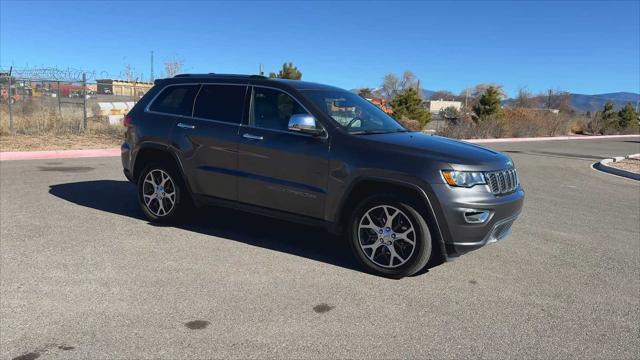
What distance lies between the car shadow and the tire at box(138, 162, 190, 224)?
0.23 meters

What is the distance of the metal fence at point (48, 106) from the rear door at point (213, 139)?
13.9 meters

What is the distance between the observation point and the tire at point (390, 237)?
4473mm

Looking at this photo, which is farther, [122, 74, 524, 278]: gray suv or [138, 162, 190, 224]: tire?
[138, 162, 190, 224]: tire

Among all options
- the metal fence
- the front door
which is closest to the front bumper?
the front door

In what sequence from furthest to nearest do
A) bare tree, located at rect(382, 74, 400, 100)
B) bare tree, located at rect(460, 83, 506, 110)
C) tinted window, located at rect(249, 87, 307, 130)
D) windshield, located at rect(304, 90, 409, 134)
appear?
bare tree, located at rect(382, 74, 400, 100) → bare tree, located at rect(460, 83, 506, 110) → tinted window, located at rect(249, 87, 307, 130) → windshield, located at rect(304, 90, 409, 134)

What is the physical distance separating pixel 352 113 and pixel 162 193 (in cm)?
248

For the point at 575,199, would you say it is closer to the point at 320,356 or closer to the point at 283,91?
the point at 283,91

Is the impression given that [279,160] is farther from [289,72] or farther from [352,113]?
[289,72]

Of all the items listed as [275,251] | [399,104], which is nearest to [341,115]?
[275,251]

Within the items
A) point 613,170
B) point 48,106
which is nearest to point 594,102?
point 613,170

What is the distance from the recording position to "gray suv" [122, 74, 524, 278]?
14.5 ft

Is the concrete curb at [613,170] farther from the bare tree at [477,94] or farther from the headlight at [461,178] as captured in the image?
the bare tree at [477,94]

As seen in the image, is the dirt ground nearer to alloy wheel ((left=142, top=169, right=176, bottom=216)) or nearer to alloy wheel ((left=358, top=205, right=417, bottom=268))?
alloy wheel ((left=142, top=169, right=176, bottom=216))

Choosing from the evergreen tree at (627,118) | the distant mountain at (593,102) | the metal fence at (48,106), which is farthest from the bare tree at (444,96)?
the metal fence at (48,106)
